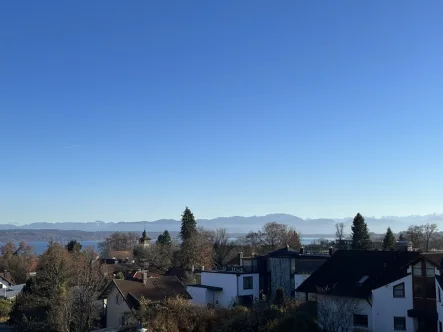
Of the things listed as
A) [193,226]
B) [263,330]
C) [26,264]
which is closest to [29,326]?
[263,330]

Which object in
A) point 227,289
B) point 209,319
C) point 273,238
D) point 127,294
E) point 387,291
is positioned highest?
point 273,238

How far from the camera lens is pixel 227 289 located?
166 feet

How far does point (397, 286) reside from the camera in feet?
105

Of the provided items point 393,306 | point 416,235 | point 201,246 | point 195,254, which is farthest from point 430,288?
point 416,235

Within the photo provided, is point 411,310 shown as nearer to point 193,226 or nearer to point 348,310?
point 348,310

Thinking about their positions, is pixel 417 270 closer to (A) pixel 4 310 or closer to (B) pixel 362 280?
(B) pixel 362 280

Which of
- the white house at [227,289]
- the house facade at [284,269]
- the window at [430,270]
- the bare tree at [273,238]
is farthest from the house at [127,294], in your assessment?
the bare tree at [273,238]

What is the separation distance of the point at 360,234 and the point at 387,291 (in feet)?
197

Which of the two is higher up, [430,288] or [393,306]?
[430,288]

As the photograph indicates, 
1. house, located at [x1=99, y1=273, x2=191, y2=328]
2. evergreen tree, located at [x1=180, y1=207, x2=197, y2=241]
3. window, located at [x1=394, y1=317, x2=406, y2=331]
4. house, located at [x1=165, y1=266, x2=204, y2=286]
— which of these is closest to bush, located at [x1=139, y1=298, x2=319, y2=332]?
window, located at [x1=394, y1=317, x2=406, y2=331]

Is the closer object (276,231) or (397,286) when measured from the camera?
(397,286)

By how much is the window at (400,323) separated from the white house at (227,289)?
64.1 ft

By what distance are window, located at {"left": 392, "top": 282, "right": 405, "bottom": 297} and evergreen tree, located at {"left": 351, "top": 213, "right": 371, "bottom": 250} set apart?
57.3m

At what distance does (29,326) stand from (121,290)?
38.0 feet
